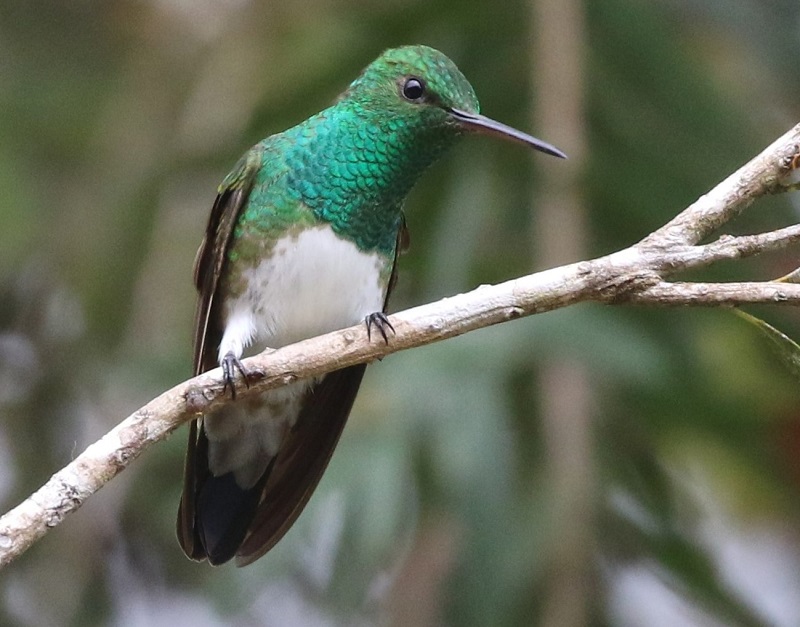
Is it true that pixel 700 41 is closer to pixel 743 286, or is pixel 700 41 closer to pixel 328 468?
pixel 328 468

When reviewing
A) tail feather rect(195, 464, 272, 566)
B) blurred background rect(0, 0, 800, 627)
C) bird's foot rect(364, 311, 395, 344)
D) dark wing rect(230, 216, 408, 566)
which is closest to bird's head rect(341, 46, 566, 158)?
dark wing rect(230, 216, 408, 566)

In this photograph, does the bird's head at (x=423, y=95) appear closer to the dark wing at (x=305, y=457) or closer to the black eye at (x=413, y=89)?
the black eye at (x=413, y=89)

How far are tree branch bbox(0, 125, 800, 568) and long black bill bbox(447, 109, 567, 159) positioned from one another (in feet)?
1.46

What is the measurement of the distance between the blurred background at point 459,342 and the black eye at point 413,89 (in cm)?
70

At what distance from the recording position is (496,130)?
2.60 metres

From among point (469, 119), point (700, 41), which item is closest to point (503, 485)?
point (469, 119)

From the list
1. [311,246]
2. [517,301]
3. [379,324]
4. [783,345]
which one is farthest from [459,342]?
[783,345]

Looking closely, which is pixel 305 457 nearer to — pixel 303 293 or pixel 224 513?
pixel 224 513

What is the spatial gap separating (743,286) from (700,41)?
2910 mm

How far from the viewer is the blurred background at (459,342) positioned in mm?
3297

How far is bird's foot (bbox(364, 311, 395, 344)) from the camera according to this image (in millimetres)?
2232

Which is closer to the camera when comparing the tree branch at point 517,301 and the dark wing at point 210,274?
the tree branch at point 517,301

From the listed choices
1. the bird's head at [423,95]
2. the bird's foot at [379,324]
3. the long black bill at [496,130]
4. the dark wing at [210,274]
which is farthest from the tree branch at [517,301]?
the dark wing at [210,274]

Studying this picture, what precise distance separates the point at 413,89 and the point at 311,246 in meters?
0.38
